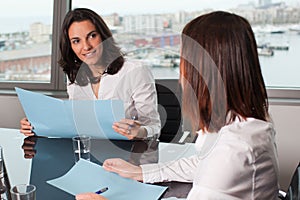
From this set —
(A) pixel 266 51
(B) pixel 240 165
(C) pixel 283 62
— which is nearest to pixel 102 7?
(A) pixel 266 51

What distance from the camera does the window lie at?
3.21 meters

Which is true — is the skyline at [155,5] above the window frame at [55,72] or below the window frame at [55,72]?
above

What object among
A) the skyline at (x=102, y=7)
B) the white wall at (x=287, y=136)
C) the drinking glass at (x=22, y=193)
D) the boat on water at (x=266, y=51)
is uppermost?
the skyline at (x=102, y=7)

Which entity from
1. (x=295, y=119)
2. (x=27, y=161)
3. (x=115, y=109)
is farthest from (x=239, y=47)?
(x=295, y=119)

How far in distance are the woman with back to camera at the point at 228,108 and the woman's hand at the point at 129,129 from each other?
58 centimetres

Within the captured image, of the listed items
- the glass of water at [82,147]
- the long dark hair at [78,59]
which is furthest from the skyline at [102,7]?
the glass of water at [82,147]

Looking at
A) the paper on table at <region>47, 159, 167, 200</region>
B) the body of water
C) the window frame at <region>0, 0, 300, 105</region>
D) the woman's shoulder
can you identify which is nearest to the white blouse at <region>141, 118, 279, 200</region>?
the paper on table at <region>47, 159, 167, 200</region>

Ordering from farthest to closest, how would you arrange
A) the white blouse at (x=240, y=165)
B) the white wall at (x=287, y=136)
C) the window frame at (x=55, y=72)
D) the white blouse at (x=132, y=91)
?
the window frame at (x=55, y=72)
the white wall at (x=287, y=136)
the white blouse at (x=132, y=91)
the white blouse at (x=240, y=165)

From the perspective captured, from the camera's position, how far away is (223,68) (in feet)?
3.66

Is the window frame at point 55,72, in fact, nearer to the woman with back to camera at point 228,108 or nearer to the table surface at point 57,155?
the table surface at point 57,155

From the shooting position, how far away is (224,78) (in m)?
1.12

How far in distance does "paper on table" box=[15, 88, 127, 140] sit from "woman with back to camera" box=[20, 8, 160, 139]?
306mm

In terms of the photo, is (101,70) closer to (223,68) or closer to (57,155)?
(57,155)

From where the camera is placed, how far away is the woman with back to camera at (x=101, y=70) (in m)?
2.14
